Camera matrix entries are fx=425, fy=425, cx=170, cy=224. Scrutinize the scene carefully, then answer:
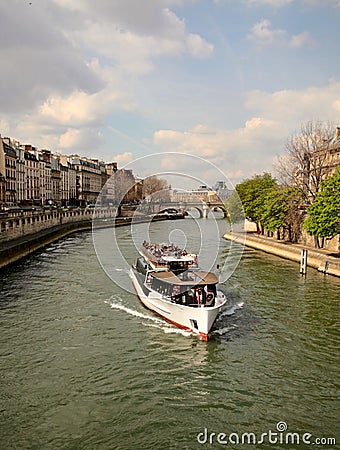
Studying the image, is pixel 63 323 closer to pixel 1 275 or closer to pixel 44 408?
pixel 44 408

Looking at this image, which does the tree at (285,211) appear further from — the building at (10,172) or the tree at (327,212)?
the building at (10,172)

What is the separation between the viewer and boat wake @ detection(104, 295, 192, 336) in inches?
716

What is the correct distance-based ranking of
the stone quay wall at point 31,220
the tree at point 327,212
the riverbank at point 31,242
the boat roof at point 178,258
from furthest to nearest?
the stone quay wall at point 31,220 < the tree at point 327,212 < the riverbank at point 31,242 < the boat roof at point 178,258

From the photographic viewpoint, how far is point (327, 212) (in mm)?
33844

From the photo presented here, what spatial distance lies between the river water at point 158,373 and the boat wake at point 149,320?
53mm

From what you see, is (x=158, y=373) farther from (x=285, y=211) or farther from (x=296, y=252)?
(x=285, y=211)

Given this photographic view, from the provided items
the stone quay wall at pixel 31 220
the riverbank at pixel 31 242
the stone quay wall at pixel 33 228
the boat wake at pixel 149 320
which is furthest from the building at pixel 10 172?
the boat wake at pixel 149 320

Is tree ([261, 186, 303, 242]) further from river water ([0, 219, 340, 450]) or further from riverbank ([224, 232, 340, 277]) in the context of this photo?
river water ([0, 219, 340, 450])

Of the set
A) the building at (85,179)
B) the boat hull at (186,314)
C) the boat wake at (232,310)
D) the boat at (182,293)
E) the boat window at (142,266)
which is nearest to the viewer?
the boat hull at (186,314)

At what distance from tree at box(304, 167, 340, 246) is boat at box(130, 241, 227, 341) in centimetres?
1569

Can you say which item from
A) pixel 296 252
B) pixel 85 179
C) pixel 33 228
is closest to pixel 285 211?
pixel 296 252

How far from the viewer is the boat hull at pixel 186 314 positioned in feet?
55.7

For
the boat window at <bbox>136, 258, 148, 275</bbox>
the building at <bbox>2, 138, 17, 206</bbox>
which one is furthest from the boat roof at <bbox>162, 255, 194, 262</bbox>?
the building at <bbox>2, 138, 17, 206</bbox>

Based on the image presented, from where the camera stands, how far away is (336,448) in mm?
10422
